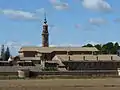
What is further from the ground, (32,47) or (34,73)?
(32,47)

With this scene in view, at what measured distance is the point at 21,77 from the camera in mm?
75688

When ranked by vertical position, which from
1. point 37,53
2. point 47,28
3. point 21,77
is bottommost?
point 21,77

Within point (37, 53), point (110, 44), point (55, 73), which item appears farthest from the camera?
point (110, 44)

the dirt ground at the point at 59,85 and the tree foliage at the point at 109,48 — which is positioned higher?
the tree foliage at the point at 109,48

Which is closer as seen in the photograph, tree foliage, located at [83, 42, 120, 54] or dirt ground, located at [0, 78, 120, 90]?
dirt ground, located at [0, 78, 120, 90]

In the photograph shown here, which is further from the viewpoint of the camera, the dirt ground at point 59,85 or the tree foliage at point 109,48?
the tree foliage at point 109,48

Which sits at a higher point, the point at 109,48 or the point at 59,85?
the point at 109,48

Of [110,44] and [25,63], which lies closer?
[25,63]

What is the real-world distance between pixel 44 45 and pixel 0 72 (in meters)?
71.6

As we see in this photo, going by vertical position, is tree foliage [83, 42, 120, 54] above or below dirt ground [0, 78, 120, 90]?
above

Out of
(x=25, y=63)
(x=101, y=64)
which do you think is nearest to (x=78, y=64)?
(x=101, y=64)

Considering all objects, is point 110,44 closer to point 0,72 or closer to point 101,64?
point 101,64

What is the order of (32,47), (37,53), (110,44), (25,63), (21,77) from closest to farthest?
(21,77)
(25,63)
(37,53)
(32,47)
(110,44)

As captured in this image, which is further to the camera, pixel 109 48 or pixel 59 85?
pixel 109 48
